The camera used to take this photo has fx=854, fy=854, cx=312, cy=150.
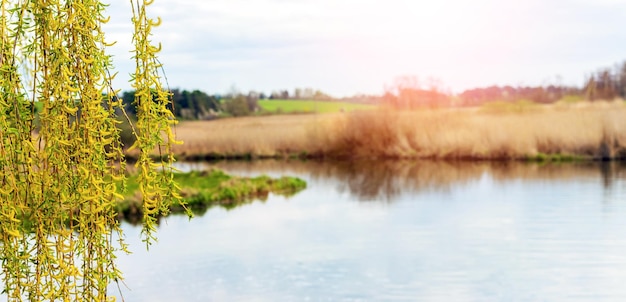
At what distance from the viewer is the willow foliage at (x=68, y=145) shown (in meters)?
3.59

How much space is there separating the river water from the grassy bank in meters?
0.32

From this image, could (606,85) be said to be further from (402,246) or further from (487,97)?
(402,246)

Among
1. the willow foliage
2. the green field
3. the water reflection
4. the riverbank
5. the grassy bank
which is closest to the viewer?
the willow foliage

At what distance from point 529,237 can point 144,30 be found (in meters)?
7.99

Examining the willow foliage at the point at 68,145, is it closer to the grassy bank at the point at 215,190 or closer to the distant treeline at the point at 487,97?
the grassy bank at the point at 215,190

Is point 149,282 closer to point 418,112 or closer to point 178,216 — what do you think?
point 178,216

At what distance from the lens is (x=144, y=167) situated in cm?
351

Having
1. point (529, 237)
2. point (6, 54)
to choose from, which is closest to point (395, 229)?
point (529, 237)

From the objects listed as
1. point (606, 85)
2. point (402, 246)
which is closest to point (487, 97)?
point (606, 85)

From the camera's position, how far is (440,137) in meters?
21.4

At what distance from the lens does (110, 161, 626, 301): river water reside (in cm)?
805

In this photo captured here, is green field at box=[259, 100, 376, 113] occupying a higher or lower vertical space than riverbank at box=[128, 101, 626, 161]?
higher

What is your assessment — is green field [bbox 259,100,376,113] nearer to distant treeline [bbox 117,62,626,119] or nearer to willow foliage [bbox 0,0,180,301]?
distant treeline [bbox 117,62,626,119]

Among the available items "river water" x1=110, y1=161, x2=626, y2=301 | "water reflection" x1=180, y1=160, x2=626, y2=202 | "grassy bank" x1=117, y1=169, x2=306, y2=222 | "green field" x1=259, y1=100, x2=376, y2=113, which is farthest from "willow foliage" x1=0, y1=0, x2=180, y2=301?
"green field" x1=259, y1=100, x2=376, y2=113
